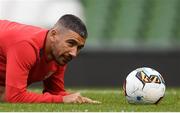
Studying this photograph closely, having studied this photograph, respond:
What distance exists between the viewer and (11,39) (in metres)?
8.90

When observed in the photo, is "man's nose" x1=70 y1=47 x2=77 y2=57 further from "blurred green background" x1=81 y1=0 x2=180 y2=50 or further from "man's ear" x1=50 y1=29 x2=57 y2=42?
"blurred green background" x1=81 y1=0 x2=180 y2=50

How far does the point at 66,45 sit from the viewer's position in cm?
879

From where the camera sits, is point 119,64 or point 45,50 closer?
point 45,50

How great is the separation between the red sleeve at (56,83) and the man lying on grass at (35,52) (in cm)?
56

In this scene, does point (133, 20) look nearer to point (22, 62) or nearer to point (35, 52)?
point (35, 52)

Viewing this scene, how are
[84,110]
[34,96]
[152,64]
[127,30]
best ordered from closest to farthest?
[84,110]
[34,96]
[152,64]
[127,30]

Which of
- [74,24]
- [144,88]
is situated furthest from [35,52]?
[144,88]

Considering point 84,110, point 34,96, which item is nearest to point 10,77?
point 34,96

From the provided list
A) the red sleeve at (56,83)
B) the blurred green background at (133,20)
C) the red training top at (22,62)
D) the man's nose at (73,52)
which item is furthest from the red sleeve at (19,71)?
the blurred green background at (133,20)

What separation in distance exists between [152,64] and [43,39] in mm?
9989

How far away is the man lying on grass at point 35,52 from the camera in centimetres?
866

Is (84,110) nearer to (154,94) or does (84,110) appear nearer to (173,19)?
(154,94)

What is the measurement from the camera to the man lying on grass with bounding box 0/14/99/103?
8663 millimetres

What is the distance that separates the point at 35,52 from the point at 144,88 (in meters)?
1.39
